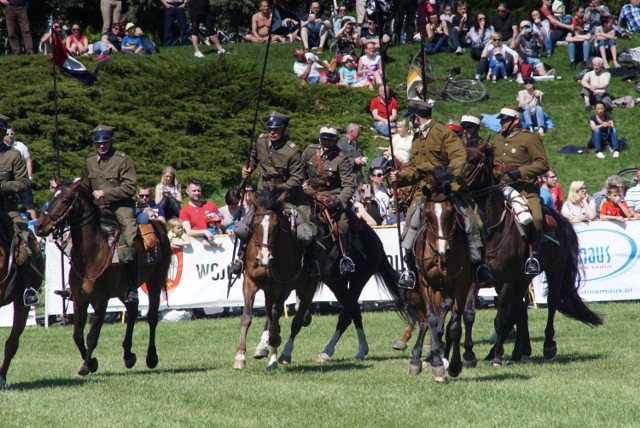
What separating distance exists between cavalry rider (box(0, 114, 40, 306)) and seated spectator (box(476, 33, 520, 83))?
2211 centimetres

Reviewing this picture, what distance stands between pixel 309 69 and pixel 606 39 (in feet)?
29.8

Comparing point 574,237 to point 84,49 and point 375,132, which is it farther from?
point 84,49

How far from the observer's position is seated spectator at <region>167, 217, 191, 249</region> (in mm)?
21953

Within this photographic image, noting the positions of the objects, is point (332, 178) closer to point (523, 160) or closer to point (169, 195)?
point (523, 160)

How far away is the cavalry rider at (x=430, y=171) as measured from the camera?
42.5 ft

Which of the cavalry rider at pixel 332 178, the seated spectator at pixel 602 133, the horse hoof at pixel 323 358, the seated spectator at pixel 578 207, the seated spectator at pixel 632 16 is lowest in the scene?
the horse hoof at pixel 323 358

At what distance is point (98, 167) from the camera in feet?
48.7

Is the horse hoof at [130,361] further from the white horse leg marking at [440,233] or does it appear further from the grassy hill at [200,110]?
the grassy hill at [200,110]

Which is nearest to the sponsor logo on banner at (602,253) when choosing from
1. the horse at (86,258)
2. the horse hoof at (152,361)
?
the horse hoof at (152,361)

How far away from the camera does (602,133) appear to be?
29.3 meters

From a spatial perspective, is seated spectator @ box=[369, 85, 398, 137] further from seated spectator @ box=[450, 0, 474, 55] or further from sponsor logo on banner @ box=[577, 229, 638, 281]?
seated spectator @ box=[450, 0, 474, 55]

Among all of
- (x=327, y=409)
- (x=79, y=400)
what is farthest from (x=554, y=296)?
(x=79, y=400)

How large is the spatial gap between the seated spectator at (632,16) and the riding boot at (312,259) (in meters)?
26.3

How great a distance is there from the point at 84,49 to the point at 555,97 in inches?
547
